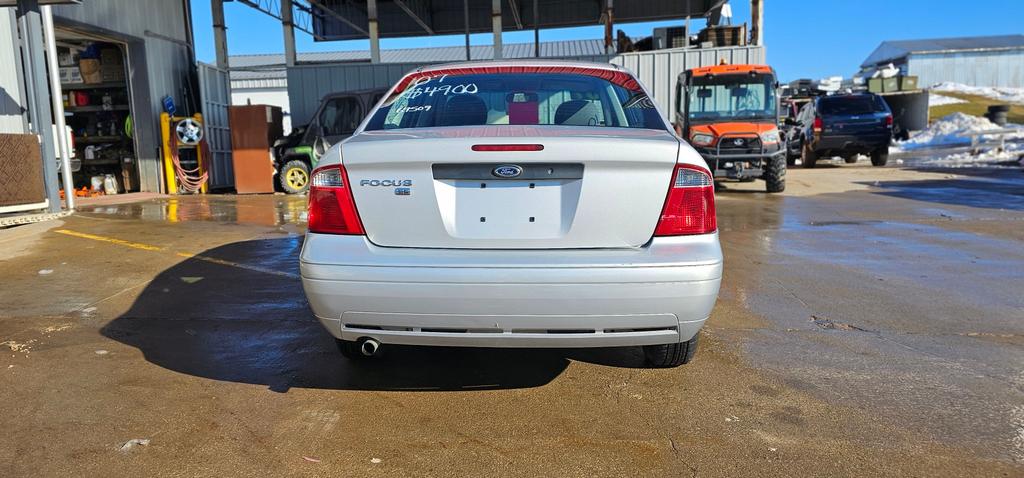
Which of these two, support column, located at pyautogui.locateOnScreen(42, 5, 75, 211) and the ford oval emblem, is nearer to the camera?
the ford oval emblem

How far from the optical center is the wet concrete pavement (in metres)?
2.72

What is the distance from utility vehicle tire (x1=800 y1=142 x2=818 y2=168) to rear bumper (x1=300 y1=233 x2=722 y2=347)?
61.4 feet

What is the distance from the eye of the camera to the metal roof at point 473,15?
24141 millimetres

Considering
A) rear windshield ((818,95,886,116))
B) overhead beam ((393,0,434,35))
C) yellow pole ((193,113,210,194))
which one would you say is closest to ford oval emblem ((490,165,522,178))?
yellow pole ((193,113,210,194))

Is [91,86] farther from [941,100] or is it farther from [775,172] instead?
[941,100]

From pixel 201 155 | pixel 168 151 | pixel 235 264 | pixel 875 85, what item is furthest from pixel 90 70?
pixel 875 85

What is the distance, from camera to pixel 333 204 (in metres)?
3.01

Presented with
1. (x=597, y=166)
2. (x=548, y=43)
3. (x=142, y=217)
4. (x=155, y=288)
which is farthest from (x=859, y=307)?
(x=548, y=43)

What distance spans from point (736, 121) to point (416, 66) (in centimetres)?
812

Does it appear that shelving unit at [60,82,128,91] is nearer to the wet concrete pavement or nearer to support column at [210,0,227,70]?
support column at [210,0,227,70]

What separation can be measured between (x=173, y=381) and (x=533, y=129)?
2.20 metres

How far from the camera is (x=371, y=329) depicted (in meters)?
2.96

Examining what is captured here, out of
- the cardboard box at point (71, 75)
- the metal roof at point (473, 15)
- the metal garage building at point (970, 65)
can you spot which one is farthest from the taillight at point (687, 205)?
the metal garage building at point (970, 65)

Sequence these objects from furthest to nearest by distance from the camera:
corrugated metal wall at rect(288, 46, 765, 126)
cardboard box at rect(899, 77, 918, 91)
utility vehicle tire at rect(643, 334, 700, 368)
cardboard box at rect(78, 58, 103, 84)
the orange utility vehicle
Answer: cardboard box at rect(899, 77, 918, 91)
corrugated metal wall at rect(288, 46, 765, 126)
cardboard box at rect(78, 58, 103, 84)
the orange utility vehicle
utility vehicle tire at rect(643, 334, 700, 368)
